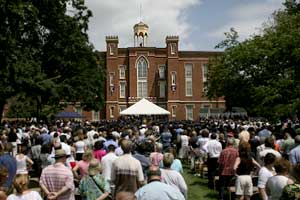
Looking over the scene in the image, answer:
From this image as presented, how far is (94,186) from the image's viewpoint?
25.0 ft

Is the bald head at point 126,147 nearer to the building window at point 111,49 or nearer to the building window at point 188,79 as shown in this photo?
the building window at point 111,49

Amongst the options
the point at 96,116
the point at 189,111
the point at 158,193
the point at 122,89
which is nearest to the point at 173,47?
the point at 122,89

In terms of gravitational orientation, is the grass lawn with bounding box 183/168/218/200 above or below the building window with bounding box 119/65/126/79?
below

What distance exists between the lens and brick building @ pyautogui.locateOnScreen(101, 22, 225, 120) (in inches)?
2977

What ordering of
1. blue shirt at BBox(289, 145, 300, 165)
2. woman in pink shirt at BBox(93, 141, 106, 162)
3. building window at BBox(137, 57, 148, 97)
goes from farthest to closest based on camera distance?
building window at BBox(137, 57, 148, 97) → woman in pink shirt at BBox(93, 141, 106, 162) → blue shirt at BBox(289, 145, 300, 165)

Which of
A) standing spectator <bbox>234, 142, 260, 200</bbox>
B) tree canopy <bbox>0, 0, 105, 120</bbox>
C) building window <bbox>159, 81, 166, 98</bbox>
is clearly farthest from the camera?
building window <bbox>159, 81, 166, 98</bbox>

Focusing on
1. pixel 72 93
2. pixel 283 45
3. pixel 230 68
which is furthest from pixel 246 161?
pixel 72 93

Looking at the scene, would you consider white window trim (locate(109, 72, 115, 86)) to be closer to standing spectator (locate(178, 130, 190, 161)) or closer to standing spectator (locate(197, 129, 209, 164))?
standing spectator (locate(178, 130, 190, 161))

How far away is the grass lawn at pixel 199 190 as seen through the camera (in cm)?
1333

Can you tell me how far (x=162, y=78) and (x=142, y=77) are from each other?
2.96 metres

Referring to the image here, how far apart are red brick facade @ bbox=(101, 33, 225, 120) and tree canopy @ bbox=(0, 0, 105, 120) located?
31.7m

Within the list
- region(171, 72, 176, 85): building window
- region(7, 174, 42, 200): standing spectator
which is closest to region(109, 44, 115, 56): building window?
region(171, 72, 176, 85): building window

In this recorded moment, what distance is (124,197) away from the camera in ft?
13.0

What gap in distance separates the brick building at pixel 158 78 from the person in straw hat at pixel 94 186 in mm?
66942
